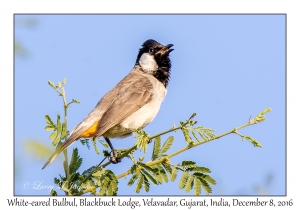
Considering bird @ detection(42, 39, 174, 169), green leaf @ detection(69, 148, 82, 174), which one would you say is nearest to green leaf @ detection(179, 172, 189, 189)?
green leaf @ detection(69, 148, 82, 174)

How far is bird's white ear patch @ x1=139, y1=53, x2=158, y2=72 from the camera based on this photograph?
6098mm

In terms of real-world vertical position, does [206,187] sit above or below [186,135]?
below

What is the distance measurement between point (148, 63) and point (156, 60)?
0.14 m

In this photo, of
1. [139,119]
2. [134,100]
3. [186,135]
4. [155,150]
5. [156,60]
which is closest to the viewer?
[186,135]

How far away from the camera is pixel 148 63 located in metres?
6.19

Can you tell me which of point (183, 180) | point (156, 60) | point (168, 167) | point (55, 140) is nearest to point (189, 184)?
point (183, 180)

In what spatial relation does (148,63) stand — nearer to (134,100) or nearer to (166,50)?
(166,50)

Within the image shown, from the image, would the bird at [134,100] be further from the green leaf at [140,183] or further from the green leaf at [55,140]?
the green leaf at [140,183]

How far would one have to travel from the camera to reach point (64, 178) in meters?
3.00

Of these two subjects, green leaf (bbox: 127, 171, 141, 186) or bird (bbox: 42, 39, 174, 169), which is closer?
green leaf (bbox: 127, 171, 141, 186)

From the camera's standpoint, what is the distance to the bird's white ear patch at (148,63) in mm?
6098

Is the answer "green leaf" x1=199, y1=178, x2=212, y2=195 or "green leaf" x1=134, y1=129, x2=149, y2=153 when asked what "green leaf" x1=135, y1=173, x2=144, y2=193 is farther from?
"green leaf" x1=199, y1=178, x2=212, y2=195

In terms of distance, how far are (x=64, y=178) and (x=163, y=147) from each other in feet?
2.34
